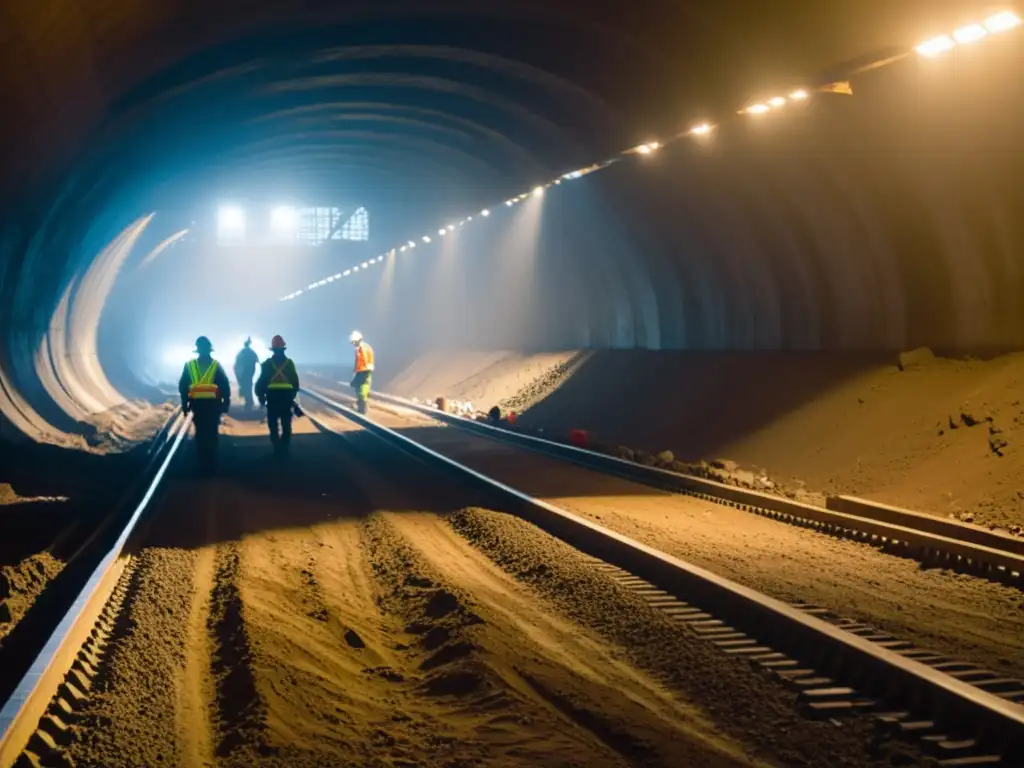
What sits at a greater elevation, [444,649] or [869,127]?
[869,127]

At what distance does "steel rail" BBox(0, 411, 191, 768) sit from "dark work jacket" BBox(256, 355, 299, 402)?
165 inches

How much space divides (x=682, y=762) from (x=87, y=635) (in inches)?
145

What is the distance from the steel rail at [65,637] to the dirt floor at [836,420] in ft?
23.5

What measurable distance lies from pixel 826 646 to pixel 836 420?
32.3 ft

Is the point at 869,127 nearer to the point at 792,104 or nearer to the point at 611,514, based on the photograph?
the point at 792,104

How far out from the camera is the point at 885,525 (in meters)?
10.0

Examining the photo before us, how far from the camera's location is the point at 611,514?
1195 centimetres

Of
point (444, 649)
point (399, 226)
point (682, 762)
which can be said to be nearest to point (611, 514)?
point (444, 649)

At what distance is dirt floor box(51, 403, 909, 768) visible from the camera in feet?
16.5

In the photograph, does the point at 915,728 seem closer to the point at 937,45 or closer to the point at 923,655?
the point at 923,655

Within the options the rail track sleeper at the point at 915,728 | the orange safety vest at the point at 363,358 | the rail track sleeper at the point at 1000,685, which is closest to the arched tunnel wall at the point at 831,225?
the orange safety vest at the point at 363,358

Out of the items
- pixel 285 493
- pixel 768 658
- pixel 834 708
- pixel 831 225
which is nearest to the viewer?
pixel 834 708

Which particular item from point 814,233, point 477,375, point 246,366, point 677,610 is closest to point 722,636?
point 677,610

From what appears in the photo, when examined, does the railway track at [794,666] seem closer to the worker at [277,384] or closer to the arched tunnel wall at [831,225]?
the arched tunnel wall at [831,225]
